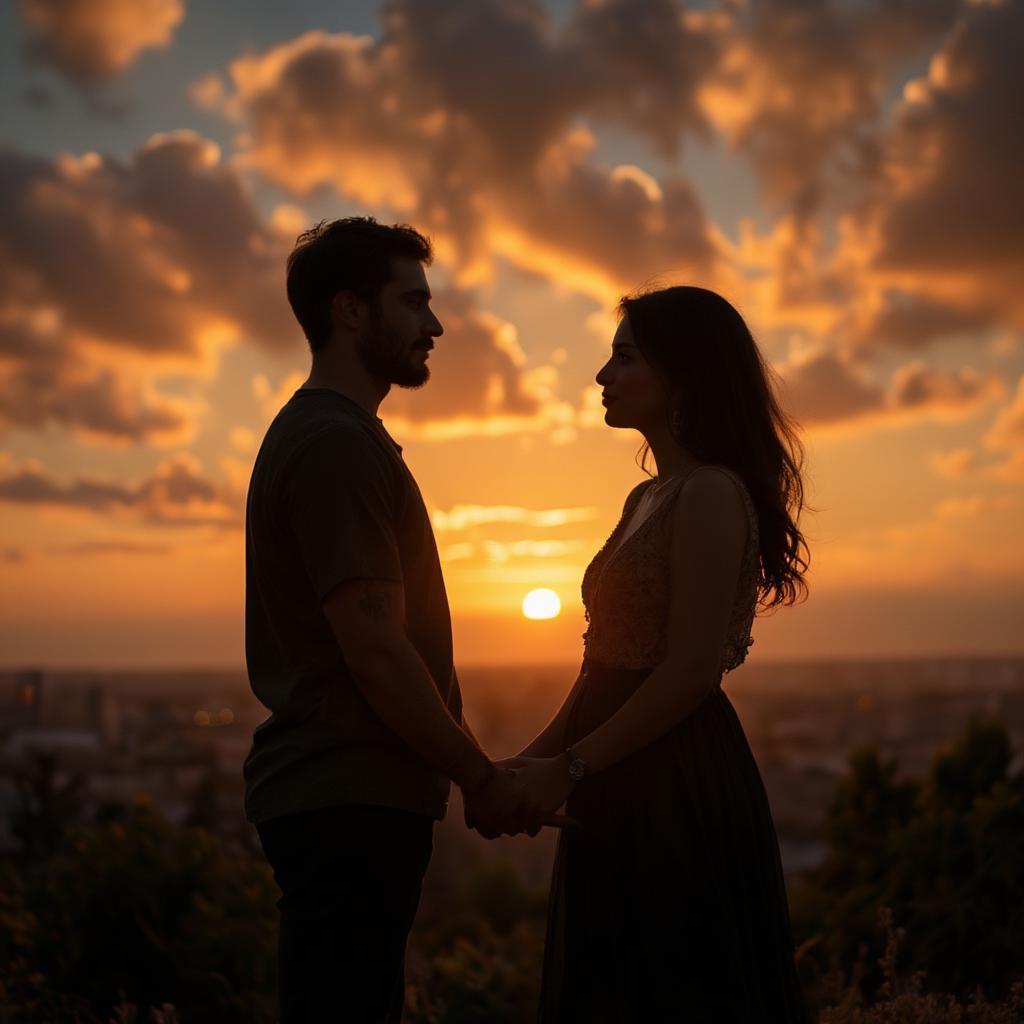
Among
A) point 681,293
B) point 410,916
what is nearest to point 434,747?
point 410,916

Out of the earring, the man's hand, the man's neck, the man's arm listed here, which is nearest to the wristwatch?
the man's hand

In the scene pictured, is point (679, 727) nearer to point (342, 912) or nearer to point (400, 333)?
point (342, 912)

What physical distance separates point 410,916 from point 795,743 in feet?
297

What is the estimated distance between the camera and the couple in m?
3.03

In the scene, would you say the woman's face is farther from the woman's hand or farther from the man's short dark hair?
the woman's hand

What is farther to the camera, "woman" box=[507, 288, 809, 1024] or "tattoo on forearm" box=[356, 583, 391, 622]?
"woman" box=[507, 288, 809, 1024]

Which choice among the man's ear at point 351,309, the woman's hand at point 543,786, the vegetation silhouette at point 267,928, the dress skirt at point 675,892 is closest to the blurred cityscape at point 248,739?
the vegetation silhouette at point 267,928

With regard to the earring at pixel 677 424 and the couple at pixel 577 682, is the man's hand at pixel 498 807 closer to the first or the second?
the couple at pixel 577 682

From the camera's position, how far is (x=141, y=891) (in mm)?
Result: 6926

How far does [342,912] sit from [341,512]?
99 centimetres

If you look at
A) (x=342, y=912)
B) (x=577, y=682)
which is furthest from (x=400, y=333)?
(x=342, y=912)

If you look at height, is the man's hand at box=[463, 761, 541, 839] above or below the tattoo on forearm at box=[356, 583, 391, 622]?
below

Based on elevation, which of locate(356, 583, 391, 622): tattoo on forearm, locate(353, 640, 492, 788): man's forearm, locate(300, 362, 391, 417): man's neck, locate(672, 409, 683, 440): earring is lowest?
locate(353, 640, 492, 788): man's forearm

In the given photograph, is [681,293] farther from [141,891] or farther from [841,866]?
[841,866]
